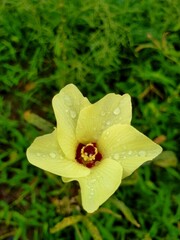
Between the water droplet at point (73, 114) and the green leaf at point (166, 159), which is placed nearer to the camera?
the water droplet at point (73, 114)

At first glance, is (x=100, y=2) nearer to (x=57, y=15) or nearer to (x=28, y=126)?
(x=57, y=15)

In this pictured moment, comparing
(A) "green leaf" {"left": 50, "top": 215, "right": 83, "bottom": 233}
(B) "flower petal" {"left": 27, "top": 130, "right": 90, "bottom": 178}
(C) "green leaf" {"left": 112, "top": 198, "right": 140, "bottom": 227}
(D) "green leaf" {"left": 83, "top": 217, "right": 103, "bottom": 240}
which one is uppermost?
A: (B) "flower petal" {"left": 27, "top": 130, "right": 90, "bottom": 178}

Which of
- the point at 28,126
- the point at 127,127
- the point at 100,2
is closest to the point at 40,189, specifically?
the point at 28,126

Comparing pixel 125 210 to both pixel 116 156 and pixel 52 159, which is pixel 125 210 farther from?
pixel 52 159

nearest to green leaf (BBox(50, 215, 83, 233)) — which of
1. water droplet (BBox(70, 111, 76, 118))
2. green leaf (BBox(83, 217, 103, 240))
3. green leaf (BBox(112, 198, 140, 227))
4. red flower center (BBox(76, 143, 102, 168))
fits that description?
green leaf (BBox(83, 217, 103, 240))

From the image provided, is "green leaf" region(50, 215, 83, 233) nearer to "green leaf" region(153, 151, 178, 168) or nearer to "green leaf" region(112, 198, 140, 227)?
"green leaf" region(112, 198, 140, 227)

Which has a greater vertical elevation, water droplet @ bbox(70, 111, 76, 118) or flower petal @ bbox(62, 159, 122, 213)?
water droplet @ bbox(70, 111, 76, 118)

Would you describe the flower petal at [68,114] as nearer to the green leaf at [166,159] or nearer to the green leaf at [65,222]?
the green leaf at [65,222]

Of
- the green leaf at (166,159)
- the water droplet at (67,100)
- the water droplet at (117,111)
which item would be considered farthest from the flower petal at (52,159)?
the green leaf at (166,159)
